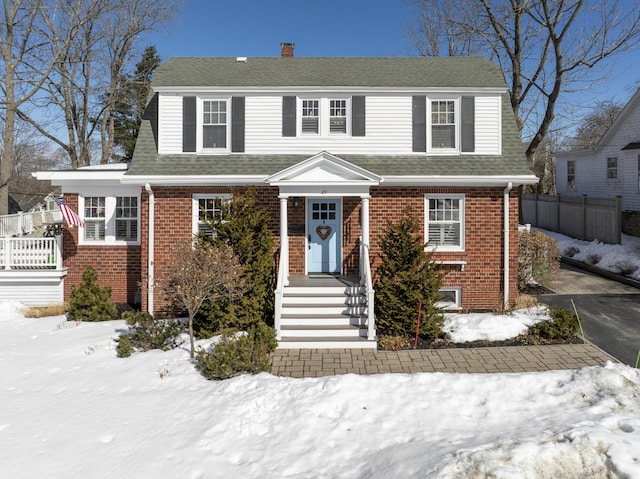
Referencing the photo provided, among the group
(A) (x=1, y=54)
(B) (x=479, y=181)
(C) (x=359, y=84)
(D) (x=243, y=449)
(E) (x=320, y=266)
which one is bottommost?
(D) (x=243, y=449)

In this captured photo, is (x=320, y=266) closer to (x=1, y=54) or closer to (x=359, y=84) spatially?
(x=359, y=84)

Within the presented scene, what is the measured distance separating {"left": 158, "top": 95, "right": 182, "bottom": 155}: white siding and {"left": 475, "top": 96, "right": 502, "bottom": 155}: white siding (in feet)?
28.8

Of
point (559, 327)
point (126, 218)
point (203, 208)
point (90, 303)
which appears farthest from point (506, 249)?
point (90, 303)

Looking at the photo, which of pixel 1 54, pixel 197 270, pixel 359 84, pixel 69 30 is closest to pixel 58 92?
pixel 69 30

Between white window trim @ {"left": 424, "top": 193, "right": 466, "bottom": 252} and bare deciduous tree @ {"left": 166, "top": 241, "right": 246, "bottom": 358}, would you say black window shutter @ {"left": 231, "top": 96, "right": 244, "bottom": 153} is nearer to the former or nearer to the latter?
bare deciduous tree @ {"left": 166, "top": 241, "right": 246, "bottom": 358}

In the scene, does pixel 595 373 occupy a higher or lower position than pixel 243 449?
higher

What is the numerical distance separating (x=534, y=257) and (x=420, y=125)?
19.5 feet

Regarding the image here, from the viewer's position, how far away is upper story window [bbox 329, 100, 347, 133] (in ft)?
44.4

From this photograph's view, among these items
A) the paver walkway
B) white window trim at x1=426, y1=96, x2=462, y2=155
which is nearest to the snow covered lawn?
the paver walkway

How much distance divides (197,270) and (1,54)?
18.3 m

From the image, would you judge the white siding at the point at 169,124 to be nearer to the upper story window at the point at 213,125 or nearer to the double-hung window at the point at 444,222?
the upper story window at the point at 213,125

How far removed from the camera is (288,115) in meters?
13.4

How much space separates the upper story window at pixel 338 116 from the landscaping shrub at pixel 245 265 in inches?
138

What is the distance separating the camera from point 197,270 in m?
9.53
